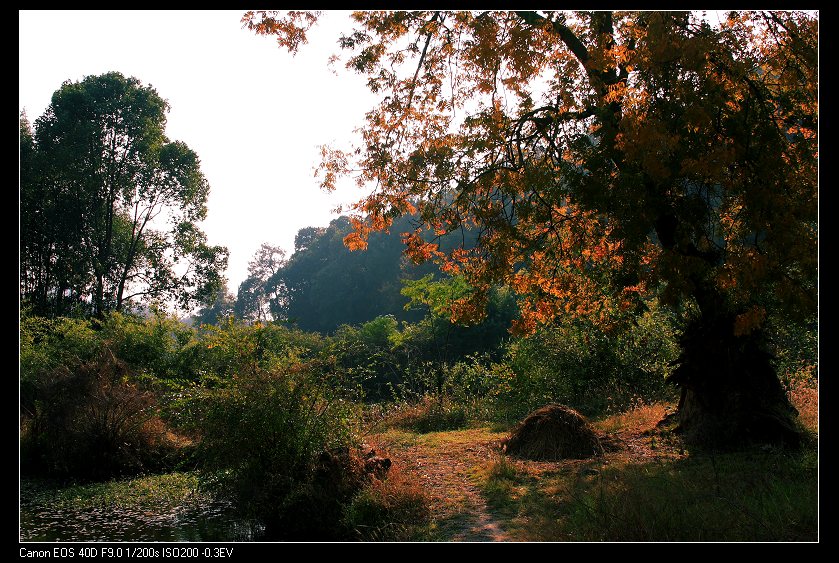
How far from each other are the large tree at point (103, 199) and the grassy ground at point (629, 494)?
61.8 ft

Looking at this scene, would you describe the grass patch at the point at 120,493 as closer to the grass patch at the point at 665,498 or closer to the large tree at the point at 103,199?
the grass patch at the point at 665,498

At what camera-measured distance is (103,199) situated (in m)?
24.6

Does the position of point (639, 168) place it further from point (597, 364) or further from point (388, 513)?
point (597, 364)

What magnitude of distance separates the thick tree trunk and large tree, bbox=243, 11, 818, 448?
0.07 ft

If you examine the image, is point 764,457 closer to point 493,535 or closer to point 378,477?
point 493,535

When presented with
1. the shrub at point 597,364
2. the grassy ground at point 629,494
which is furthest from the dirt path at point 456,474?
the shrub at point 597,364

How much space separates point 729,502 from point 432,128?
24.6 ft

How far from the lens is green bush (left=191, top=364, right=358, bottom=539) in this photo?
6.76 m

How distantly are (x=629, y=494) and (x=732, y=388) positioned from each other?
143 inches

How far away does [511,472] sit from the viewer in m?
8.16

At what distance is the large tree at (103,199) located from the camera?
2331 centimetres

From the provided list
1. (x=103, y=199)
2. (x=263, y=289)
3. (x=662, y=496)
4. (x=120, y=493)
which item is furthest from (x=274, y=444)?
(x=263, y=289)

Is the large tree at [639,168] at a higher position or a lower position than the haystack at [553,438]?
higher

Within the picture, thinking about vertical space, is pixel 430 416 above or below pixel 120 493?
above
